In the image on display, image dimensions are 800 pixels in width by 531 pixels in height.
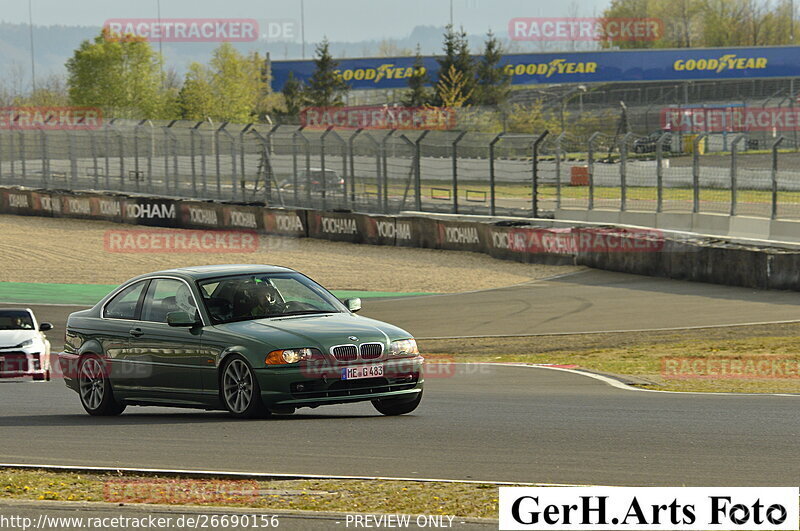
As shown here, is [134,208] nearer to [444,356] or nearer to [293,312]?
[444,356]

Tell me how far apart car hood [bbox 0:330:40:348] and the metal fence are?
1532 cm

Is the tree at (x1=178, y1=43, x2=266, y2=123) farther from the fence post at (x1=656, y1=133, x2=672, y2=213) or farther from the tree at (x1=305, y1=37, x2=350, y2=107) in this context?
the fence post at (x1=656, y1=133, x2=672, y2=213)

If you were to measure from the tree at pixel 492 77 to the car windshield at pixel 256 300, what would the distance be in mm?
70912

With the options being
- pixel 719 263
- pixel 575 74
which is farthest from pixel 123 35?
pixel 719 263

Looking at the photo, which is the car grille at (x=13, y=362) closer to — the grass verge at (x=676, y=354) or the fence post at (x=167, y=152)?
the grass verge at (x=676, y=354)

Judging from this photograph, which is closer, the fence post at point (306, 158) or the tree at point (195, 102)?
the fence post at point (306, 158)

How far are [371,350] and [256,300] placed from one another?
1.35 metres

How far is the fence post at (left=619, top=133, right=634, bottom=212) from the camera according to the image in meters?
30.0

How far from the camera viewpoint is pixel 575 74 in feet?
266

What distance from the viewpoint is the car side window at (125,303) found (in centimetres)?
1152

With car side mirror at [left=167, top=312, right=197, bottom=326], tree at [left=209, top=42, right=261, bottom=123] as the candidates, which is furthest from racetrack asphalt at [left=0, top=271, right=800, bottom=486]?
tree at [left=209, top=42, right=261, bottom=123]

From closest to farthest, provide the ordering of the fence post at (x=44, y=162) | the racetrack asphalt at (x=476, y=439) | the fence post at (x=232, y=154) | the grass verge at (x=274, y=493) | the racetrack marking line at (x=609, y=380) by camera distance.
→ the grass verge at (x=274, y=493) < the racetrack asphalt at (x=476, y=439) < the racetrack marking line at (x=609, y=380) < the fence post at (x=232, y=154) < the fence post at (x=44, y=162)

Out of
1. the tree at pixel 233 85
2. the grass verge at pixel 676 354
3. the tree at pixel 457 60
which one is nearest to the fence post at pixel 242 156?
the grass verge at pixel 676 354

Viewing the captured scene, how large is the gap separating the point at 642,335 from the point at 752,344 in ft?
6.56
